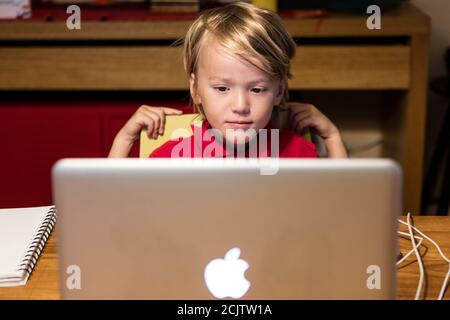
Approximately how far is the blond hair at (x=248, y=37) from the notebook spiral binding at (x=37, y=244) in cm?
44

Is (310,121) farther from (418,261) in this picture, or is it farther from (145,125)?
(418,261)

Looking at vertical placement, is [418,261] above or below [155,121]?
below

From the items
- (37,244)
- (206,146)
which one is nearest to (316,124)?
(206,146)

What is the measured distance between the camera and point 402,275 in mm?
1208

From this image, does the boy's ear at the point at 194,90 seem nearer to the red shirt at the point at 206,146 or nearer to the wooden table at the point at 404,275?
the red shirt at the point at 206,146

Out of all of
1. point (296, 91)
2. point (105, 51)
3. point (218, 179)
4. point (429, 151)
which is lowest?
point (429, 151)

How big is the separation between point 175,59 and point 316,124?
1.11m

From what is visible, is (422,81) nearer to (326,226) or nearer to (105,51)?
(105,51)

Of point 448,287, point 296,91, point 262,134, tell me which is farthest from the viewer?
point 296,91

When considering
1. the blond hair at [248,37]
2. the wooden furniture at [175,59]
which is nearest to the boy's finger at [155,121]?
the blond hair at [248,37]

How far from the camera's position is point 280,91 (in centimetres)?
152

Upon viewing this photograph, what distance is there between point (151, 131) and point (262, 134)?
251 millimetres
